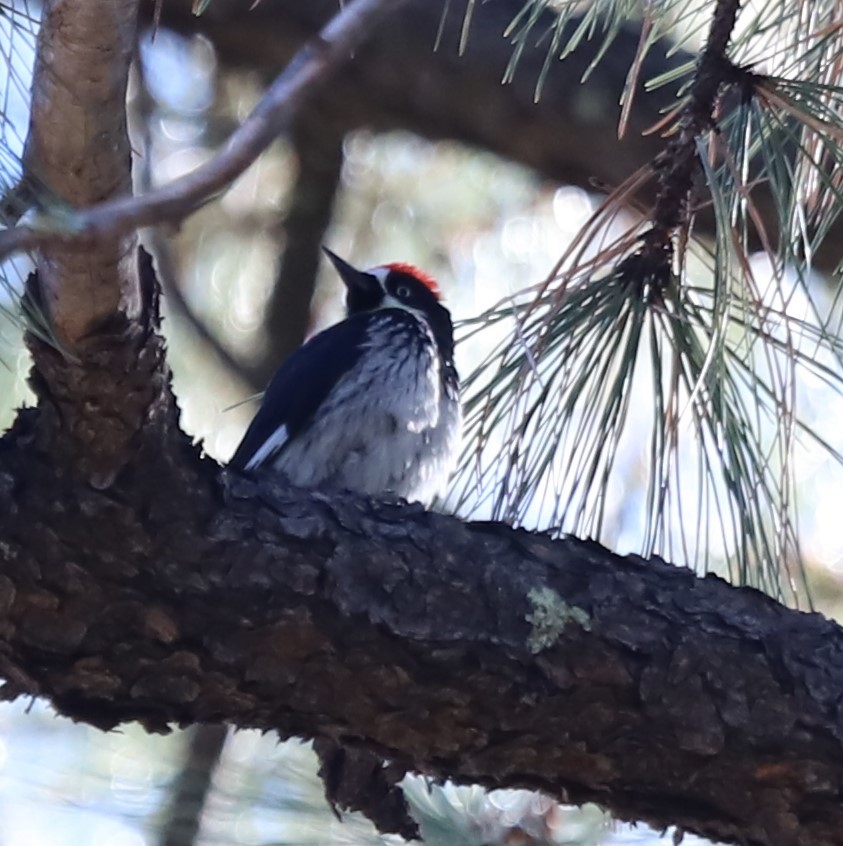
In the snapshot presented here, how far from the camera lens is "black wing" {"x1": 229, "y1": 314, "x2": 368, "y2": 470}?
7.57 ft

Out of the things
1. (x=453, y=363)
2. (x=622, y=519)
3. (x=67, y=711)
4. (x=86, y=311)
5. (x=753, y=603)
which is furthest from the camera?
(x=453, y=363)

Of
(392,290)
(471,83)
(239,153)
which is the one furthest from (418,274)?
(239,153)

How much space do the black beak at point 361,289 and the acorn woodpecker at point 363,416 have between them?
10.0 inches

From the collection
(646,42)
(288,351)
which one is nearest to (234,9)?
(288,351)

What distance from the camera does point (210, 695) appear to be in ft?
4.59

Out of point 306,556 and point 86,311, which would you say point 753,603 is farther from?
point 86,311

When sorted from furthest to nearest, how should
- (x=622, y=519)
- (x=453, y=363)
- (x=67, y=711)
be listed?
(x=453, y=363), (x=622, y=519), (x=67, y=711)

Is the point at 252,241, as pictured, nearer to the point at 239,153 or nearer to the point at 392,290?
the point at 392,290

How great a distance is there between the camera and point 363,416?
2.28 m

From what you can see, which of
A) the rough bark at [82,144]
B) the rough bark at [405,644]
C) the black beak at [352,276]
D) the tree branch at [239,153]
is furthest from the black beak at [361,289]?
the tree branch at [239,153]

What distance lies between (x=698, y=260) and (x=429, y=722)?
626 mm

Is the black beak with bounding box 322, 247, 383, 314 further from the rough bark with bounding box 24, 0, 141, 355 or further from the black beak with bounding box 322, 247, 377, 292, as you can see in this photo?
the rough bark with bounding box 24, 0, 141, 355

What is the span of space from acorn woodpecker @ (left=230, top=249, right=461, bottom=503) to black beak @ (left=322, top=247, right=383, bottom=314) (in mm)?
Answer: 255

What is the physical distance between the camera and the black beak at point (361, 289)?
2710mm
